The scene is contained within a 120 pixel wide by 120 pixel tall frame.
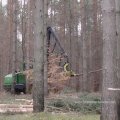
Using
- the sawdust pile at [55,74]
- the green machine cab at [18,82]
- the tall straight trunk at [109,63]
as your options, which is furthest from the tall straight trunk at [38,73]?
the green machine cab at [18,82]

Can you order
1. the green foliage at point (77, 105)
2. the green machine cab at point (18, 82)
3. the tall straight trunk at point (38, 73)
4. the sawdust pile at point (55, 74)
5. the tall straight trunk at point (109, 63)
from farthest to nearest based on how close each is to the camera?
the green machine cab at point (18, 82), the sawdust pile at point (55, 74), the green foliage at point (77, 105), the tall straight trunk at point (38, 73), the tall straight trunk at point (109, 63)

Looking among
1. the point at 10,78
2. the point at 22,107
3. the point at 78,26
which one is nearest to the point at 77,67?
the point at 78,26

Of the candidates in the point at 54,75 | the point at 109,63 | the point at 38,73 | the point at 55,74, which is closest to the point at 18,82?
the point at 54,75

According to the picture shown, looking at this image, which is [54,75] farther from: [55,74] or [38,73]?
[38,73]

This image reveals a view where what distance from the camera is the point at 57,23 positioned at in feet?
137

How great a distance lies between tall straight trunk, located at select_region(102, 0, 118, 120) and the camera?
24.1 feet

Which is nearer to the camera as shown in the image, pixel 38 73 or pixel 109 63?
pixel 109 63

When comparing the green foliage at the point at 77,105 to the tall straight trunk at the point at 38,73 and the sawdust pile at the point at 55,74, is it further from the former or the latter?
the sawdust pile at the point at 55,74

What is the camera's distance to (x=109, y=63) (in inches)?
293

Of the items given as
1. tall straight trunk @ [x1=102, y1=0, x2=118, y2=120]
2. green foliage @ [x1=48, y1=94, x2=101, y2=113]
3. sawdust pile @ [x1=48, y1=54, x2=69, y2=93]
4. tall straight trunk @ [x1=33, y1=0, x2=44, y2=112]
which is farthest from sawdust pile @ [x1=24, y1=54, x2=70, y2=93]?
tall straight trunk @ [x1=102, y1=0, x2=118, y2=120]

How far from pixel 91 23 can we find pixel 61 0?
4.34m

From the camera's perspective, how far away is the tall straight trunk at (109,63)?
24.1 feet

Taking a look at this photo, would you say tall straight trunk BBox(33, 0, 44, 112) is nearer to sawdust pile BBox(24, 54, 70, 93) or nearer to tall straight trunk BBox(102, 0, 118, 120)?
tall straight trunk BBox(102, 0, 118, 120)

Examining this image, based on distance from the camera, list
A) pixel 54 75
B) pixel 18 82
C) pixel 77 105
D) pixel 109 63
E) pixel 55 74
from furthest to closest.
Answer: pixel 18 82 < pixel 54 75 < pixel 55 74 < pixel 77 105 < pixel 109 63
